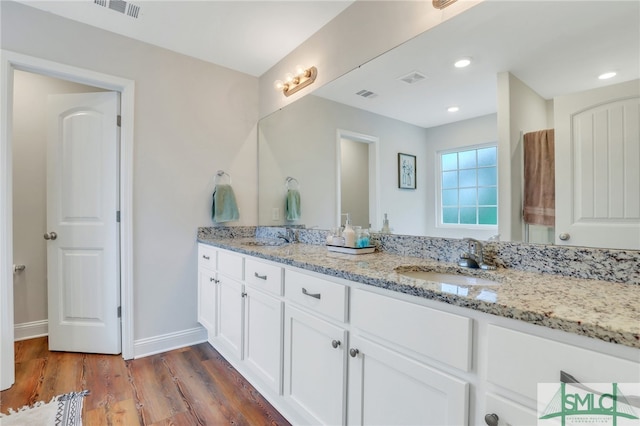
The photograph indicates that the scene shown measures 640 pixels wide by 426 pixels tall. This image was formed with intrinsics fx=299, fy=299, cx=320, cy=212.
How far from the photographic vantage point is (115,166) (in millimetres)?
2258

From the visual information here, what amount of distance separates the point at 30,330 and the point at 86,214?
1.26 meters

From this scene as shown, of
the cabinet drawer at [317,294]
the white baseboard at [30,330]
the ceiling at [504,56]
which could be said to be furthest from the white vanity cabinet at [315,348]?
the white baseboard at [30,330]

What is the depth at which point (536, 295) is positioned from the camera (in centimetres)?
82

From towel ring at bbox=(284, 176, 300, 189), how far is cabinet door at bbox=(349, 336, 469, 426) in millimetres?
1597

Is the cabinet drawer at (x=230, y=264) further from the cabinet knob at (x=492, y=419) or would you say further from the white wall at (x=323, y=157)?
the cabinet knob at (x=492, y=419)

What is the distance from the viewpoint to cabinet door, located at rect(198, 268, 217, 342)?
2.18 meters

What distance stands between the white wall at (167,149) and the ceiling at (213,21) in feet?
0.37

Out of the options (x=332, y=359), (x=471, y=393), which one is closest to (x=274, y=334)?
(x=332, y=359)

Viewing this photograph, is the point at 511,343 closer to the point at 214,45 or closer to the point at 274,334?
the point at 274,334

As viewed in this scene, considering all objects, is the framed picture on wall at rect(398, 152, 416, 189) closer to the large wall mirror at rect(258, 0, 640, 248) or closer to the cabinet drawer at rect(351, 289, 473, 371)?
the large wall mirror at rect(258, 0, 640, 248)

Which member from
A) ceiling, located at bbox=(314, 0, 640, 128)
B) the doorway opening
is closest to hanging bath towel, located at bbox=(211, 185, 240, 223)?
the doorway opening

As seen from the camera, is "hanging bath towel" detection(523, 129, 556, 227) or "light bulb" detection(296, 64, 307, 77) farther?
"light bulb" detection(296, 64, 307, 77)

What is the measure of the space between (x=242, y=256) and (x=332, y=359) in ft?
2.92

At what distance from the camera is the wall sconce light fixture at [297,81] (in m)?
2.20
